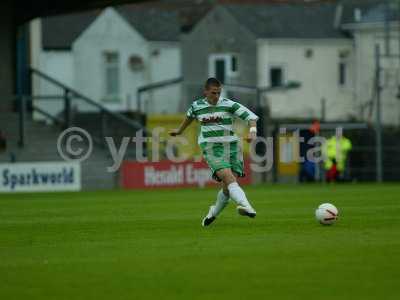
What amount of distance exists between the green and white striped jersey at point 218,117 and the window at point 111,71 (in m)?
48.5

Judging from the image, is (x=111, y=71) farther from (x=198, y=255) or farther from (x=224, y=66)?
(x=198, y=255)

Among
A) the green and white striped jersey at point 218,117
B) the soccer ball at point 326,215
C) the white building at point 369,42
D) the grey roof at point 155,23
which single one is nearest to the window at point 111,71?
the grey roof at point 155,23

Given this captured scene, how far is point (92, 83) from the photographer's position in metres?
66.6

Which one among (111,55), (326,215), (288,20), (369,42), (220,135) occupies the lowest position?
(326,215)

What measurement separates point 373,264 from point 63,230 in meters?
6.80

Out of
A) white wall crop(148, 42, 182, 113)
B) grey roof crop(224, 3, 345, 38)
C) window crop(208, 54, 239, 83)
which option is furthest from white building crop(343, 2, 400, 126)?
white wall crop(148, 42, 182, 113)

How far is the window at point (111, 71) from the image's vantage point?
220ft

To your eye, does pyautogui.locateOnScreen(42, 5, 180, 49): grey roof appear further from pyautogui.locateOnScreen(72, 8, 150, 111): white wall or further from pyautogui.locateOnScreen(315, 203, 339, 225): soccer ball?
pyautogui.locateOnScreen(315, 203, 339, 225): soccer ball

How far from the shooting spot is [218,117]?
733 inches

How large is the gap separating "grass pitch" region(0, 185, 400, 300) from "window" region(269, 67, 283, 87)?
39371mm

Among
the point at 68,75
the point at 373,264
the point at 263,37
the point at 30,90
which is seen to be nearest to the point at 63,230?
the point at 373,264

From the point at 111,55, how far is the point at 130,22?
198 centimetres

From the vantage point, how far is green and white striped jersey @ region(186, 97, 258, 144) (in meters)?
18.6

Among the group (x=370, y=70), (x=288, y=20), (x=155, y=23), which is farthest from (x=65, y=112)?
(x=155, y=23)
